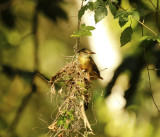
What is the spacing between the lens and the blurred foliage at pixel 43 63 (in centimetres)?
182

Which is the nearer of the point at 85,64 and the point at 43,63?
the point at 85,64


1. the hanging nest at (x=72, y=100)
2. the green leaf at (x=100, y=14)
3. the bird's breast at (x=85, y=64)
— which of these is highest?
the green leaf at (x=100, y=14)

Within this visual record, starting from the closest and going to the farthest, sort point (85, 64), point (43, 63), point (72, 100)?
point (72, 100)
point (85, 64)
point (43, 63)

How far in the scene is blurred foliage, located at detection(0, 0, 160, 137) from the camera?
5.96 feet

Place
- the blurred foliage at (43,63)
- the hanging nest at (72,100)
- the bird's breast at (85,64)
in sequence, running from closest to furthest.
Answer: the hanging nest at (72,100), the bird's breast at (85,64), the blurred foliage at (43,63)

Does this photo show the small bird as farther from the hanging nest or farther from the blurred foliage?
the blurred foliage

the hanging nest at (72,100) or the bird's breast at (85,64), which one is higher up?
the bird's breast at (85,64)

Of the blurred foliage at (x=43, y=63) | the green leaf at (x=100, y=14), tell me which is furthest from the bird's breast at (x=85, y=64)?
the blurred foliage at (x=43, y=63)

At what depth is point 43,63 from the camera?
1.87 m

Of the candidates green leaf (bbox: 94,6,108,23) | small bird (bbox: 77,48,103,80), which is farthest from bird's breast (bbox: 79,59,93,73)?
green leaf (bbox: 94,6,108,23)

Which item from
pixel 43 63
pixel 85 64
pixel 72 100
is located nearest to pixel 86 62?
pixel 85 64

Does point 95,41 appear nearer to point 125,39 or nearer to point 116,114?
point 125,39

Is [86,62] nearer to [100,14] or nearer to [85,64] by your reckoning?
[85,64]

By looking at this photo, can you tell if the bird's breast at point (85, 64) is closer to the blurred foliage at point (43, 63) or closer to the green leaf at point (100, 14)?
the green leaf at point (100, 14)
